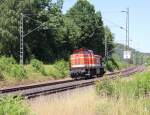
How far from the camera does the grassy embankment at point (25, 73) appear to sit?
4288 cm

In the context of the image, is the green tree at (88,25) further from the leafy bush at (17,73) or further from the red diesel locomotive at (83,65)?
the leafy bush at (17,73)

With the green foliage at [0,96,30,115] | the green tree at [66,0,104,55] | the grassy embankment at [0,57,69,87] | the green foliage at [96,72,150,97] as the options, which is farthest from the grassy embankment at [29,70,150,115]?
the green tree at [66,0,104,55]

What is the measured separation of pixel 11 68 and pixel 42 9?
39838 mm

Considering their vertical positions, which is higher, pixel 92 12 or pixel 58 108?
pixel 92 12

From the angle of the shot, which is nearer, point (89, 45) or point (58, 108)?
point (58, 108)

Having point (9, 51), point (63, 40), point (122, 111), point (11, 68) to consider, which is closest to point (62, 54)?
point (63, 40)

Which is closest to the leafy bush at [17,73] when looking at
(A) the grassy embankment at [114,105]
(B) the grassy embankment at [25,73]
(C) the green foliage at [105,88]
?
(B) the grassy embankment at [25,73]

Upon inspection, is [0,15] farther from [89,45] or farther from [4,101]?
[4,101]

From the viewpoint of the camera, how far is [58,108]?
14320 mm

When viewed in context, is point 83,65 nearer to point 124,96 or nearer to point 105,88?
point 105,88

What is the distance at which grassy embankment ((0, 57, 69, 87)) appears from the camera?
141 feet

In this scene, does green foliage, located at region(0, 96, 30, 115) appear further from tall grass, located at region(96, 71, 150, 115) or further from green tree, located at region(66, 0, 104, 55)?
green tree, located at region(66, 0, 104, 55)

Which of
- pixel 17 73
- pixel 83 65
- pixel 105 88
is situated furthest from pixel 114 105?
pixel 83 65

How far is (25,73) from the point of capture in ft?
155
